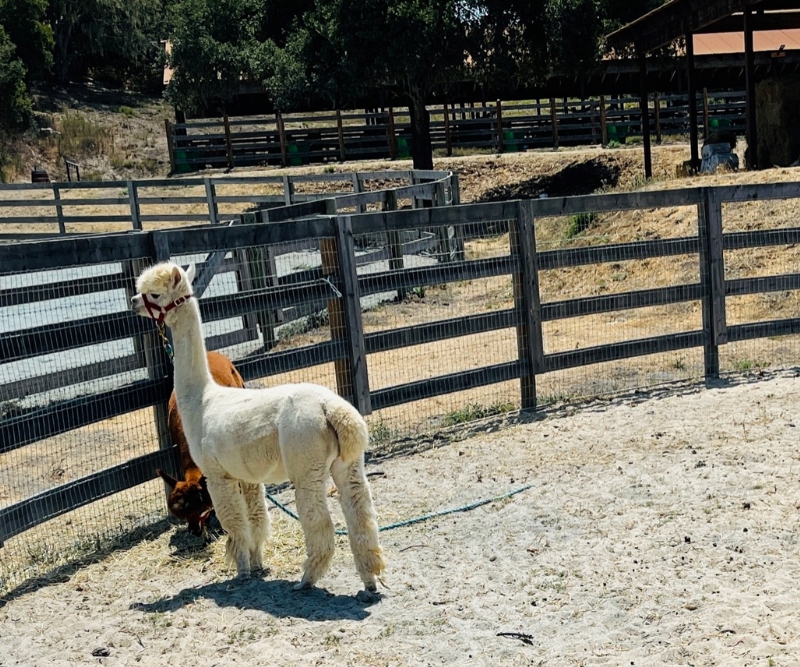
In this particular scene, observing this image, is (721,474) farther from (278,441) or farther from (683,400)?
(278,441)

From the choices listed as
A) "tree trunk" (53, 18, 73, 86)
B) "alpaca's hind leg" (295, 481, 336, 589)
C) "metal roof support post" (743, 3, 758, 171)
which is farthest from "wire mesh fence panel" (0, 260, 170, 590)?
"tree trunk" (53, 18, 73, 86)

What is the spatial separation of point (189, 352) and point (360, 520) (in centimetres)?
146

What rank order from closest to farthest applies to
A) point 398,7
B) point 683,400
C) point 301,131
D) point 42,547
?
1. point 42,547
2. point 683,400
3. point 398,7
4. point 301,131

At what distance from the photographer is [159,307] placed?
5.80 m

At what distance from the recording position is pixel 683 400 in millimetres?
8711

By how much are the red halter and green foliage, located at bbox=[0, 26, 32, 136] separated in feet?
136

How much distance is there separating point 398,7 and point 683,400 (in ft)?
65.6

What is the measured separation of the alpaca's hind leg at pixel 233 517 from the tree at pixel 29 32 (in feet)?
152

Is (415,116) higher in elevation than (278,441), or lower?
higher

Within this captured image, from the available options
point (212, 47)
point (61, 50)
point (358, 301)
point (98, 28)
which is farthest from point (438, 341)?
point (61, 50)

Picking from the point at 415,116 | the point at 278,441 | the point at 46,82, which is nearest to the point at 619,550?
the point at 278,441

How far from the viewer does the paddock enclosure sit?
643 centimetres

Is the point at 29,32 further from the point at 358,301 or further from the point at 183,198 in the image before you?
the point at 358,301

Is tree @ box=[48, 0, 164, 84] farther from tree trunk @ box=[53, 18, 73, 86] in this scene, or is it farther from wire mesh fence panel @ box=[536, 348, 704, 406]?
wire mesh fence panel @ box=[536, 348, 704, 406]
